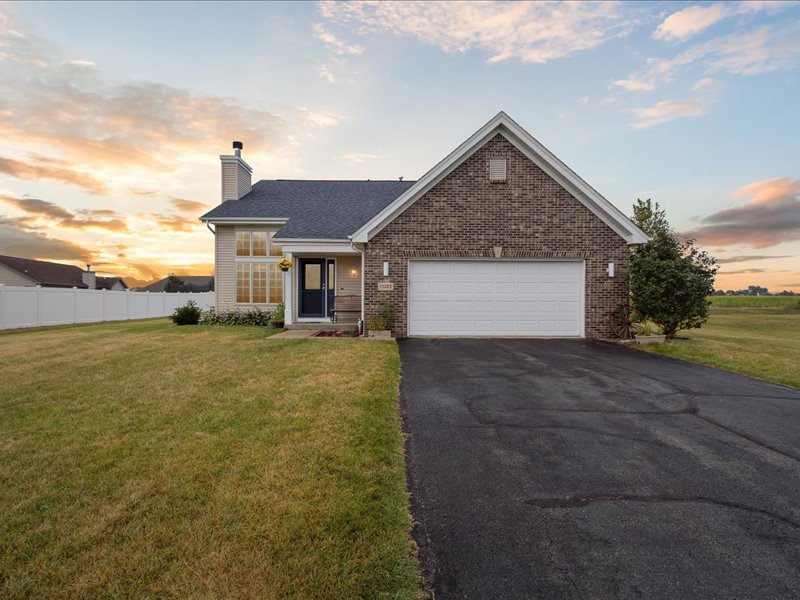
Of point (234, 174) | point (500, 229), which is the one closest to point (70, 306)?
point (234, 174)

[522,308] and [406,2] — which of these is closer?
[406,2]

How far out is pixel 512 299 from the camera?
484 inches

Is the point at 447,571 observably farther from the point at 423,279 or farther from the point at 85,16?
the point at 85,16

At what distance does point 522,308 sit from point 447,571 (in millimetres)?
10835

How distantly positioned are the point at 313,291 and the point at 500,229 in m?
7.99

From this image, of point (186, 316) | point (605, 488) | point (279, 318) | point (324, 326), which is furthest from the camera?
point (186, 316)

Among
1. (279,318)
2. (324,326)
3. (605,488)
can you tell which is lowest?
(605,488)

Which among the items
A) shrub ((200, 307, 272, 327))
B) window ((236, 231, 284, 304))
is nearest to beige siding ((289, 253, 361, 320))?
window ((236, 231, 284, 304))

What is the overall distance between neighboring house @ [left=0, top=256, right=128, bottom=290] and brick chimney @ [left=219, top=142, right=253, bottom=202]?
125 feet

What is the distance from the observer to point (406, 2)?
10594 millimetres

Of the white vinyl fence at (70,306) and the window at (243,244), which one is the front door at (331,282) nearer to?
the window at (243,244)

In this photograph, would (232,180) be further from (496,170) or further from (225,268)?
(496,170)

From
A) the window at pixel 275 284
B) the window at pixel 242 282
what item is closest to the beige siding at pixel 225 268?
the window at pixel 242 282

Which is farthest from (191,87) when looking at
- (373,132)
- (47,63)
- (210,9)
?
(373,132)
